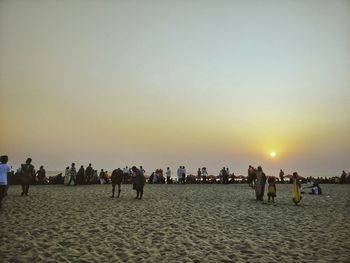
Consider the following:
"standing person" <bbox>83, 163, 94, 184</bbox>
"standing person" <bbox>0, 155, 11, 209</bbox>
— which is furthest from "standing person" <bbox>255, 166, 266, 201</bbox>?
→ "standing person" <bbox>83, 163, 94, 184</bbox>

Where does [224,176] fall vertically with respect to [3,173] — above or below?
above

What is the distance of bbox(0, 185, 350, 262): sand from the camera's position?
836 centimetres

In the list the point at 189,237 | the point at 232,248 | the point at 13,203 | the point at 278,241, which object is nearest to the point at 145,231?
the point at 189,237

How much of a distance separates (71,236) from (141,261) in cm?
333

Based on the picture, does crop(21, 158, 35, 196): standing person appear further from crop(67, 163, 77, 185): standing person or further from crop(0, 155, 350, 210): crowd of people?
crop(67, 163, 77, 185): standing person

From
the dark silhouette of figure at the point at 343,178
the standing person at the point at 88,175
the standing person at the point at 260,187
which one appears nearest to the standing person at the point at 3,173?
the standing person at the point at 260,187

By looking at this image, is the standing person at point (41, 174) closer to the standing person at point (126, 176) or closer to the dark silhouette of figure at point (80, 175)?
the dark silhouette of figure at point (80, 175)

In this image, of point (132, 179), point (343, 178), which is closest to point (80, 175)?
point (132, 179)

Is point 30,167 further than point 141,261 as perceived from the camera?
Yes

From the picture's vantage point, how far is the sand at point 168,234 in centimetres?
836

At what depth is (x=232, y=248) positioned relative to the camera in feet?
30.4

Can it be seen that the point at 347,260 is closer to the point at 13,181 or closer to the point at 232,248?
the point at 232,248

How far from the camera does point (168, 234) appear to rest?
10852 millimetres

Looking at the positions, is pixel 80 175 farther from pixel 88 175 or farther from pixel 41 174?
pixel 41 174
